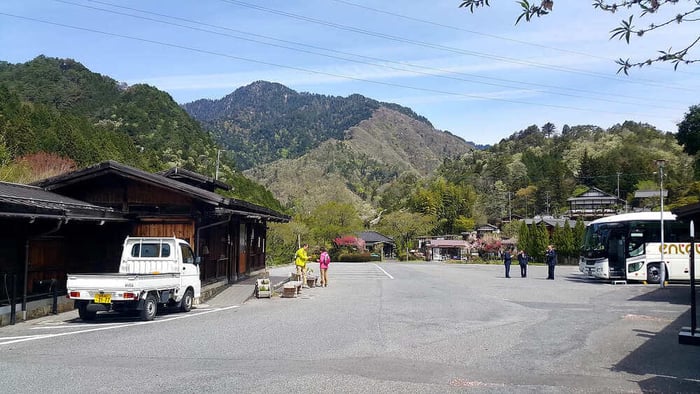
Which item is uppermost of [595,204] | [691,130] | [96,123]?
[96,123]

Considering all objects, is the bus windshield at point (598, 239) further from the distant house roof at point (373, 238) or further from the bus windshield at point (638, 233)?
the distant house roof at point (373, 238)

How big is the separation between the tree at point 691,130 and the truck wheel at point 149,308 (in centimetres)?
4138

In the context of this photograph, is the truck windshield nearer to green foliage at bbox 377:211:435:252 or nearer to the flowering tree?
the flowering tree

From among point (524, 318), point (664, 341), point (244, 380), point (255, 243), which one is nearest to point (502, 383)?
point (244, 380)

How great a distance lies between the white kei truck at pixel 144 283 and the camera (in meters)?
13.1

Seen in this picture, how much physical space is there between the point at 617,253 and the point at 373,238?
2121 inches

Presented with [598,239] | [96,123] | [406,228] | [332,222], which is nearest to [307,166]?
[406,228]

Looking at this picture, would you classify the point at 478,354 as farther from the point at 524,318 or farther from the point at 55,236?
the point at 55,236

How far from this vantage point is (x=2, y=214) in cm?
1196

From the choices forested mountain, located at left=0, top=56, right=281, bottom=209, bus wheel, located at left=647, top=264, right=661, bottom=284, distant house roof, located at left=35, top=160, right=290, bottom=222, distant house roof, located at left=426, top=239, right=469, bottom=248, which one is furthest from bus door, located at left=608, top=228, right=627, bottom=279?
distant house roof, located at left=426, top=239, right=469, bottom=248

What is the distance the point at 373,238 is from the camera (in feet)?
264

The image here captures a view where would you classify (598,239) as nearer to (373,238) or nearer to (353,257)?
(353,257)

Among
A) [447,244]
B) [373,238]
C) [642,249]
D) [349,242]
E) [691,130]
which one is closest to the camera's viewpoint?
[642,249]

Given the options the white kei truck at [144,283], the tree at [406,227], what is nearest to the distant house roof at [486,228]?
the tree at [406,227]
